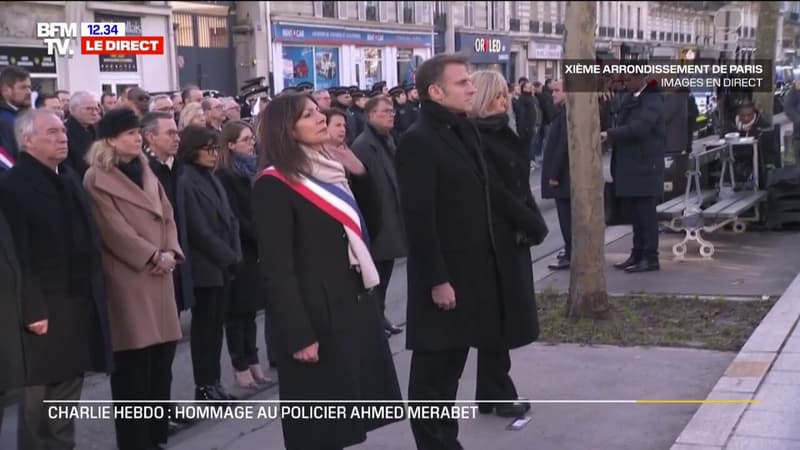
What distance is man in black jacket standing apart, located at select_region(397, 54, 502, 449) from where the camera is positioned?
4.59 metres

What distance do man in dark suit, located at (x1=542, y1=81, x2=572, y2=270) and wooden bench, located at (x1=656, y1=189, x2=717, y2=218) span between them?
0.97 metres

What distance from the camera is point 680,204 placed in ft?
34.4

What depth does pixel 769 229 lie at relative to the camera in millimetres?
11227

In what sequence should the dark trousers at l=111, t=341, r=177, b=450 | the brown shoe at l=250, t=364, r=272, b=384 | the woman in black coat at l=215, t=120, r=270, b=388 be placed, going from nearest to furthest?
the dark trousers at l=111, t=341, r=177, b=450, the woman in black coat at l=215, t=120, r=270, b=388, the brown shoe at l=250, t=364, r=272, b=384

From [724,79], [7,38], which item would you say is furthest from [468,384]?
[7,38]

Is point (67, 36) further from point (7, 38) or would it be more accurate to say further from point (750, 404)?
point (750, 404)

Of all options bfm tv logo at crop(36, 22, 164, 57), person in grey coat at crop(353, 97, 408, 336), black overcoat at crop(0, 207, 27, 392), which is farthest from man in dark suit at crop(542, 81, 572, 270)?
bfm tv logo at crop(36, 22, 164, 57)

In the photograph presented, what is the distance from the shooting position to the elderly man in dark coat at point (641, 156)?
29.4 ft

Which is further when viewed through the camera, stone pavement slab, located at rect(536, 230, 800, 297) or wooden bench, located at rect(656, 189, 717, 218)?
wooden bench, located at rect(656, 189, 717, 218)

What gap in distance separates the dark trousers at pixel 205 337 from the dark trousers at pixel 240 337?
35 cm

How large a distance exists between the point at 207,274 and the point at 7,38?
1775cm


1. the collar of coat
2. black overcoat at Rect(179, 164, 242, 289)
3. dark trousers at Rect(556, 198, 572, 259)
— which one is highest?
the collar of coat

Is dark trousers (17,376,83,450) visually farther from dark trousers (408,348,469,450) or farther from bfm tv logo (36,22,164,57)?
bfm tv logo (36,22,164,57)

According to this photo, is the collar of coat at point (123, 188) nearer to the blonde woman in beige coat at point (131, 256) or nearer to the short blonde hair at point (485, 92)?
the blonde woman in beige coat at point (131, 256)
